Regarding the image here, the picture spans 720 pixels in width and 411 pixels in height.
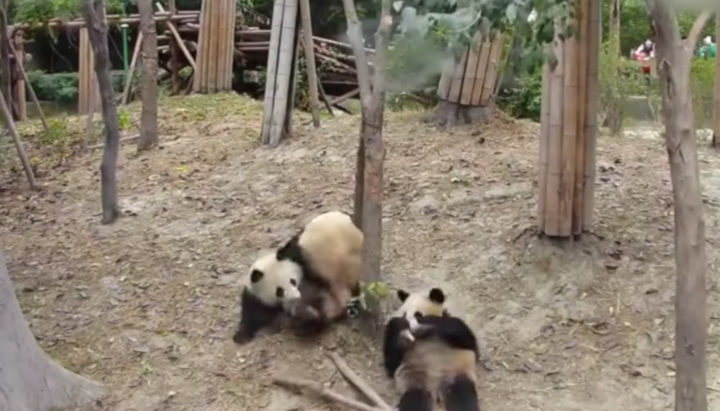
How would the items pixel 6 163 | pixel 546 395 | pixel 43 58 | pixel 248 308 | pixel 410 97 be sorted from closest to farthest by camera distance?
pixel 546 395
pixel 248 308
pixel 6 163
pixel 410 97
pixel 43 58

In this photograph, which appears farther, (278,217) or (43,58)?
(43,58)

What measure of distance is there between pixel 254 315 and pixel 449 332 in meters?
1.06

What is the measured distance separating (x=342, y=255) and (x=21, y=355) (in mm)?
1598

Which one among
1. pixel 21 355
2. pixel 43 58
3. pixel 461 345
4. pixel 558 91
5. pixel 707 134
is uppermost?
pixel 558 91

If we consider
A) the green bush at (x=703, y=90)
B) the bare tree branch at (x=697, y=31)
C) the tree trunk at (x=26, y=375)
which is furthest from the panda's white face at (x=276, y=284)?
the green bush at (x=703, y=90)

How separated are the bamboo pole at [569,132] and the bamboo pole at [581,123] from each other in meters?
0.02

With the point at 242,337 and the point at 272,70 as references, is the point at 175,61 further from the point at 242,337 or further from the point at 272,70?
the point at 242,337

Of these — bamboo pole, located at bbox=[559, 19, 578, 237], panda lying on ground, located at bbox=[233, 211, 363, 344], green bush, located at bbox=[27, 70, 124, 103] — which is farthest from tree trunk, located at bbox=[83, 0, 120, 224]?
green bush, located at bbox=[27, 70, 124, 103]

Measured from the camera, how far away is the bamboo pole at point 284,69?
7.14 meters

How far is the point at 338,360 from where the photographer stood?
4.45m

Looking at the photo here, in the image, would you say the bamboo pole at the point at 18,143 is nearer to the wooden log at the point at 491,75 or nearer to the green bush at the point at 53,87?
the wooden log at the point at 491,75

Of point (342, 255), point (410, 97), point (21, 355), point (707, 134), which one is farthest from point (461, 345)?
point (410, 97)

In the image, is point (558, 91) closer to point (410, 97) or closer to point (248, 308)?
point (248, 308)

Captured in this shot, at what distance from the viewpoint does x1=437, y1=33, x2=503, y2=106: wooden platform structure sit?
6.79 m
